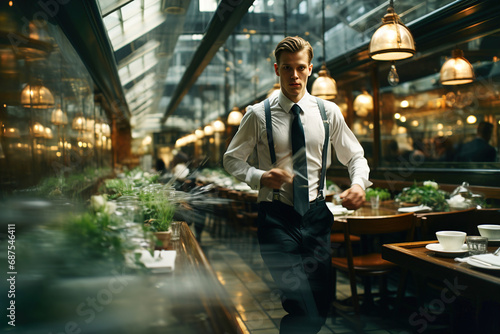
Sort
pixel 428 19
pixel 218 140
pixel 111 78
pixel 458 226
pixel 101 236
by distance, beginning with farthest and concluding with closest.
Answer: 1. pixel 218 140
2. pixel 111 78
3. pixel 428 19
4. pixel 458 226
5. pixel 101 236

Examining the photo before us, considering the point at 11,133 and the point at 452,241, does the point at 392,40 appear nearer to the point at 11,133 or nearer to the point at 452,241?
the point at 452,241

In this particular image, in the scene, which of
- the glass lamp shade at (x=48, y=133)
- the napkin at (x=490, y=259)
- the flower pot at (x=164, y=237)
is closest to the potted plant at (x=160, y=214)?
the flower pot at (x=164, y=237)

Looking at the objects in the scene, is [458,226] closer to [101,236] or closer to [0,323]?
[101,236]

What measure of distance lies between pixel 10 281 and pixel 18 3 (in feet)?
8.01

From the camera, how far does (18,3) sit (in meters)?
2.80

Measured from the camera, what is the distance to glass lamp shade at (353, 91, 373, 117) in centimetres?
683

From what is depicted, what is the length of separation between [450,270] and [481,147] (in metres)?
3.29

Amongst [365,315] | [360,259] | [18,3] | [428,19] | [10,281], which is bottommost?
[365,315]

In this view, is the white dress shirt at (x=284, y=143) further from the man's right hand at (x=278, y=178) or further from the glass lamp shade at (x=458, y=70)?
the glass lamp shade at (x=458, y=70)

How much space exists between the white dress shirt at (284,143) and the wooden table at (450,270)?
1.12 feet

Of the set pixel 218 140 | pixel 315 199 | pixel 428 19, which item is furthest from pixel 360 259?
pixel 218 140

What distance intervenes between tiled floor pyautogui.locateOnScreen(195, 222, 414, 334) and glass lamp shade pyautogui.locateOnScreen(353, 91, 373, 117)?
2739 millimetres

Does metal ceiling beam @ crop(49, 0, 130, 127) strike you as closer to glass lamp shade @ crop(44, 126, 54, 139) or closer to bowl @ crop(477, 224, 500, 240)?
glass lamp shade @ crop(44, 126, 54, 139)

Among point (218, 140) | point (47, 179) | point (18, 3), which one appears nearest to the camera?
point (18, 3)
